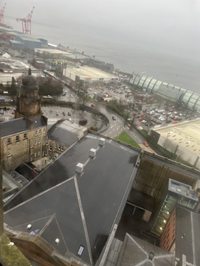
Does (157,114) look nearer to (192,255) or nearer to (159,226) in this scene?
(159,226)

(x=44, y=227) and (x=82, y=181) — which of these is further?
(x=82, y=181)

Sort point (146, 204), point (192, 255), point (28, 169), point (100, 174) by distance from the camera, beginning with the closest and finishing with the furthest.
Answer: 1. point (192, 255)
2. point (100, 174)
3. point (146, 204)
4. point (28, 169)

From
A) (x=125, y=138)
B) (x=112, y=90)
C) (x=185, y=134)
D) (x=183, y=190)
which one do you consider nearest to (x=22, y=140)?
(x=183, y=190)

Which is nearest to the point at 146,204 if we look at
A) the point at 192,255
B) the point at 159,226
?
the point at 159,226

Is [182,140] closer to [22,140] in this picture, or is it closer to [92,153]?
[92,153]

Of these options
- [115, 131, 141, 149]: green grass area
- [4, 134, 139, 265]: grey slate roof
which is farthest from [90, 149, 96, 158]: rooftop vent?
[115, 131, 141, 149]: green grass area

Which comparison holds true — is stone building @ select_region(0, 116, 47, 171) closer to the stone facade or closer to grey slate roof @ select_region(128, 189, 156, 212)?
the stone facade
